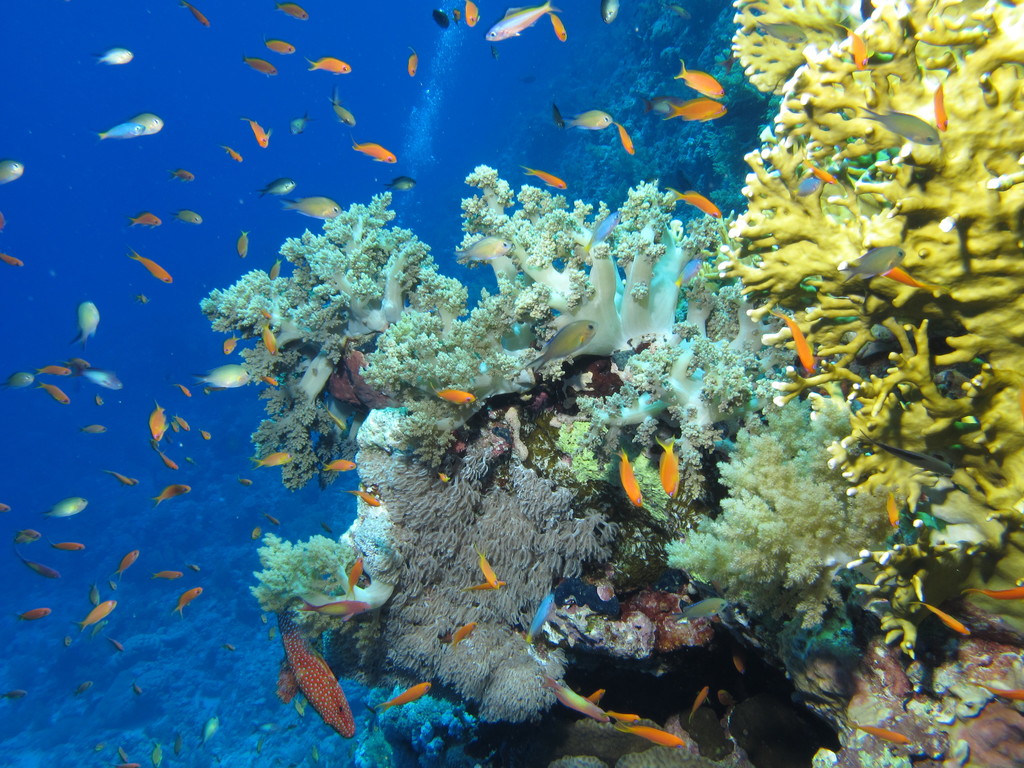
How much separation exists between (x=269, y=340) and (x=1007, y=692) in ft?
18.8

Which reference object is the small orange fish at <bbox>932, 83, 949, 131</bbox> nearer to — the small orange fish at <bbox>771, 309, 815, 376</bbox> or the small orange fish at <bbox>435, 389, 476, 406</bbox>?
the small orange fish at <bbox>771, 309, 815, 376</bbox>

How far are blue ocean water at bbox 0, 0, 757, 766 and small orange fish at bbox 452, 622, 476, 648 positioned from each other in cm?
812

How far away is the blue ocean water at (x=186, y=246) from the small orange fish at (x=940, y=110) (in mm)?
8445

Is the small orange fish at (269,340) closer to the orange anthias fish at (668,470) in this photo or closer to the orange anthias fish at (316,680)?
the orange anthias fish at (316,680)

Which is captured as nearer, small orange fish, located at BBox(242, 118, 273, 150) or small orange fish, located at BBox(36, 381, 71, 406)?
small orange fish, located at BBox(242, 118, 273, 150)

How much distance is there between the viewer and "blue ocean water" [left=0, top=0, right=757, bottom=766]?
15969 millimetres

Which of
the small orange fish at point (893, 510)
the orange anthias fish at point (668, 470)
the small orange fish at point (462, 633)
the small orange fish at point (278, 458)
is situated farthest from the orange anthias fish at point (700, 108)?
the small orange fish at point (278, 458)

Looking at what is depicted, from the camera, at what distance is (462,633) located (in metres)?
3.90

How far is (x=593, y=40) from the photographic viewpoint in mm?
38438

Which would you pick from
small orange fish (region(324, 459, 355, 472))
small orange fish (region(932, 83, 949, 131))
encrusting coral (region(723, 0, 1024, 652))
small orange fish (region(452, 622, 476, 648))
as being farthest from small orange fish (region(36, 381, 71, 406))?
small orange fish (region(932, 83, 949, 131))

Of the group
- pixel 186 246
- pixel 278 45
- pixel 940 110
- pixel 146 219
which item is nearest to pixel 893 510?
pixel 940 110

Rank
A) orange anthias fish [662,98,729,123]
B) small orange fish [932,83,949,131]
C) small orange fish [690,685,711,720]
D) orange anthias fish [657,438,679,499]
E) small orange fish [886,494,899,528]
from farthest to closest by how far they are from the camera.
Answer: orange anthias fish [662,98,729,123] → small orange fish [690,685,711,720] → orange anthias fish [657,438,679,499] → small orange fish [886,494,899,528] → small orange fish [932,83,949,131]

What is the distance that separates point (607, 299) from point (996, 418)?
8.00 ft

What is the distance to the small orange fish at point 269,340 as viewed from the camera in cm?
510
